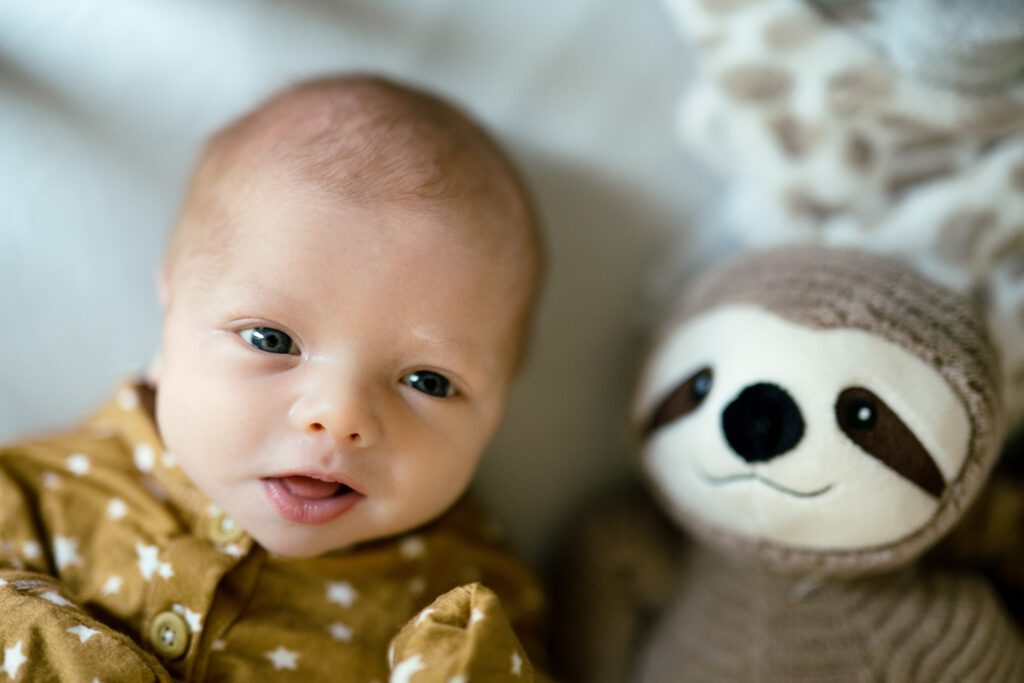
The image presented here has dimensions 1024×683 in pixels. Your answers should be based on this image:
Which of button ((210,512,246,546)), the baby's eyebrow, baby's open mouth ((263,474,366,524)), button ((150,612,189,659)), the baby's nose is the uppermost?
the baby's eyebrow

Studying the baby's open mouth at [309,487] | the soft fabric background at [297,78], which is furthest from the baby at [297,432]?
the soft fabric background at [297,78]

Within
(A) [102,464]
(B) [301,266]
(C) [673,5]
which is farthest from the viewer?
(C) [673,5]

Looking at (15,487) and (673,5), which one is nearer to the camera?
(15,487)

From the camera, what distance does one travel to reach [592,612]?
1.10 meters

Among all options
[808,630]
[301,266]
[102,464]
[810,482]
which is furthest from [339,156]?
[808,630]

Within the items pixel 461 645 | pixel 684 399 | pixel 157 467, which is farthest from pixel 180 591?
pixel 684 399

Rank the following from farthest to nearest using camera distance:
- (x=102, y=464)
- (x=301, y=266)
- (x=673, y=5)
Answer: (x=673, y=5) < (x=102, y=464) < (x=301, y=266)

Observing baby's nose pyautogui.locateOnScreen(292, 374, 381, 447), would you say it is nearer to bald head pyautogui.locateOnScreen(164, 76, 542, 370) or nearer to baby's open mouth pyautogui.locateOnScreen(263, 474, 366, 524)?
baby's open mouth pyautogui.locateOnScreen(263, 474, 366, 524)

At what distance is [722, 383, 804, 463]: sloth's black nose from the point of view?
85 cm

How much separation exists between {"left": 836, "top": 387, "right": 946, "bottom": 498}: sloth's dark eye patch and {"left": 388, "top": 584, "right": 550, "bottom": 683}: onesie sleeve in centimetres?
Answer: 36

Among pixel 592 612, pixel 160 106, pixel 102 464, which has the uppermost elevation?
pixel 160 106

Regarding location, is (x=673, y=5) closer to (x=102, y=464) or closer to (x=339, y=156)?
(x=339, y=156)

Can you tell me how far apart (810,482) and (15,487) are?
73 cm

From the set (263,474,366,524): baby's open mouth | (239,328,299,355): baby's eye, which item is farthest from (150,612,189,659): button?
(239,328,299,355): baby's eye
